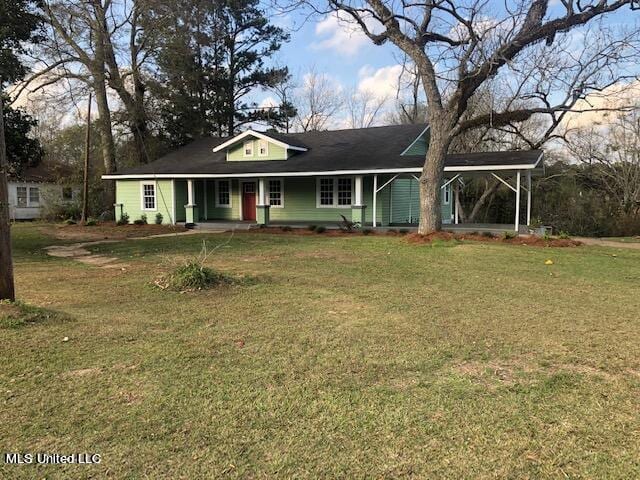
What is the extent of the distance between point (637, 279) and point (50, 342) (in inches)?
371

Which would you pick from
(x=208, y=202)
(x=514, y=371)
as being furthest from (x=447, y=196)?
(x=514, y=371)

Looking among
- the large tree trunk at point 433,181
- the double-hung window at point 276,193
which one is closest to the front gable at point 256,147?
the double-hung window at point 276,193

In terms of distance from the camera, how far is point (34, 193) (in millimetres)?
30641

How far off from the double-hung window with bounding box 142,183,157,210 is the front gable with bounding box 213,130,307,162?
3.75m

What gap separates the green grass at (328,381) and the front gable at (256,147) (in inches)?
582

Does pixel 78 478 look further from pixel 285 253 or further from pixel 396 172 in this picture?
pixel 396 172

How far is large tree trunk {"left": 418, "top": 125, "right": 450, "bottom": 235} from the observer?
49.1 feet

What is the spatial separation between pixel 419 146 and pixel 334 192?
4883mm

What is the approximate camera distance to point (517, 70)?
1334cm

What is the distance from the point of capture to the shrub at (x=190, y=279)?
24.3 ft

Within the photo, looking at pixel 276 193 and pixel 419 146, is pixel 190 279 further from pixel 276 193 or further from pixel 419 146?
pixel 419 146

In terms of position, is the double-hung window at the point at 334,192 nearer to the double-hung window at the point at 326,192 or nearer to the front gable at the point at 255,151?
the double-hung window at the point at 326,192

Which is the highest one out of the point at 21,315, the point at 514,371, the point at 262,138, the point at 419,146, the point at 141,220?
the point at 262,138

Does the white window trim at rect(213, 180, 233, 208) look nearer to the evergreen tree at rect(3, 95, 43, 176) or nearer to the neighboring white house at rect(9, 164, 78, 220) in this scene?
the neighboring white house at rect(9, 164, 78, 220)
